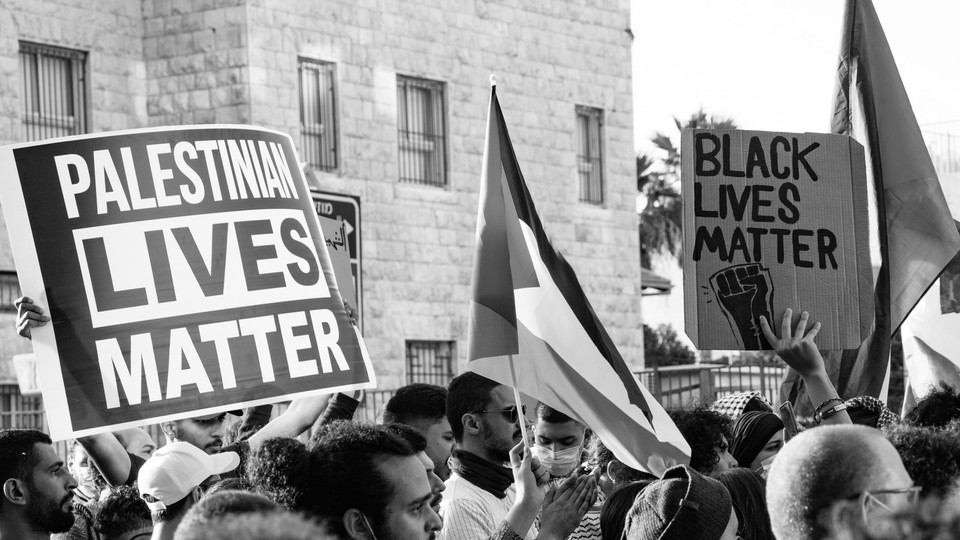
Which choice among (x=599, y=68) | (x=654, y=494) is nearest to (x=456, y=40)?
(x=599, y=68)

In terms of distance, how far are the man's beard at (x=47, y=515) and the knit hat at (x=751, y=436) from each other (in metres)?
2.72

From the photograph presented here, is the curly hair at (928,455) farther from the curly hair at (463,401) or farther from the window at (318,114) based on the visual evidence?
the window at (318,114)

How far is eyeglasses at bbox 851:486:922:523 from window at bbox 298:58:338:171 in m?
18.6

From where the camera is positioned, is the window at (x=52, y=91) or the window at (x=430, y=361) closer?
the window at (x=52, y=91)

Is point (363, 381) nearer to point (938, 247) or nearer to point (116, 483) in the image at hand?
point (116, 483)

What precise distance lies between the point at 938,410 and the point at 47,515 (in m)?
3.56

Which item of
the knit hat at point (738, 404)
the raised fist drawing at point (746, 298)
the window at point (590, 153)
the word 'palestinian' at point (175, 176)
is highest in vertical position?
the window at point (590, 153)

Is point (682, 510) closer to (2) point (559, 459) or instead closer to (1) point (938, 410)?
(2) point (559, 459)

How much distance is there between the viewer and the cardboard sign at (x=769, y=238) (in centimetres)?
666

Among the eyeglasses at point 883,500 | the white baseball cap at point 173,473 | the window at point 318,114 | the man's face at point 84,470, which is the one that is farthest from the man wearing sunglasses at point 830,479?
the window at point 318,114

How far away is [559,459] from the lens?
6508 millimetres

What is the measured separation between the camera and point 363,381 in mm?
6867

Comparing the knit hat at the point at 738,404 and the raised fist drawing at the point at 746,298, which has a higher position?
the raised fist drawing at the point at 746,298

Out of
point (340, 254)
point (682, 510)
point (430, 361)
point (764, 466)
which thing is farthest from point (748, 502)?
point (430, 361)
